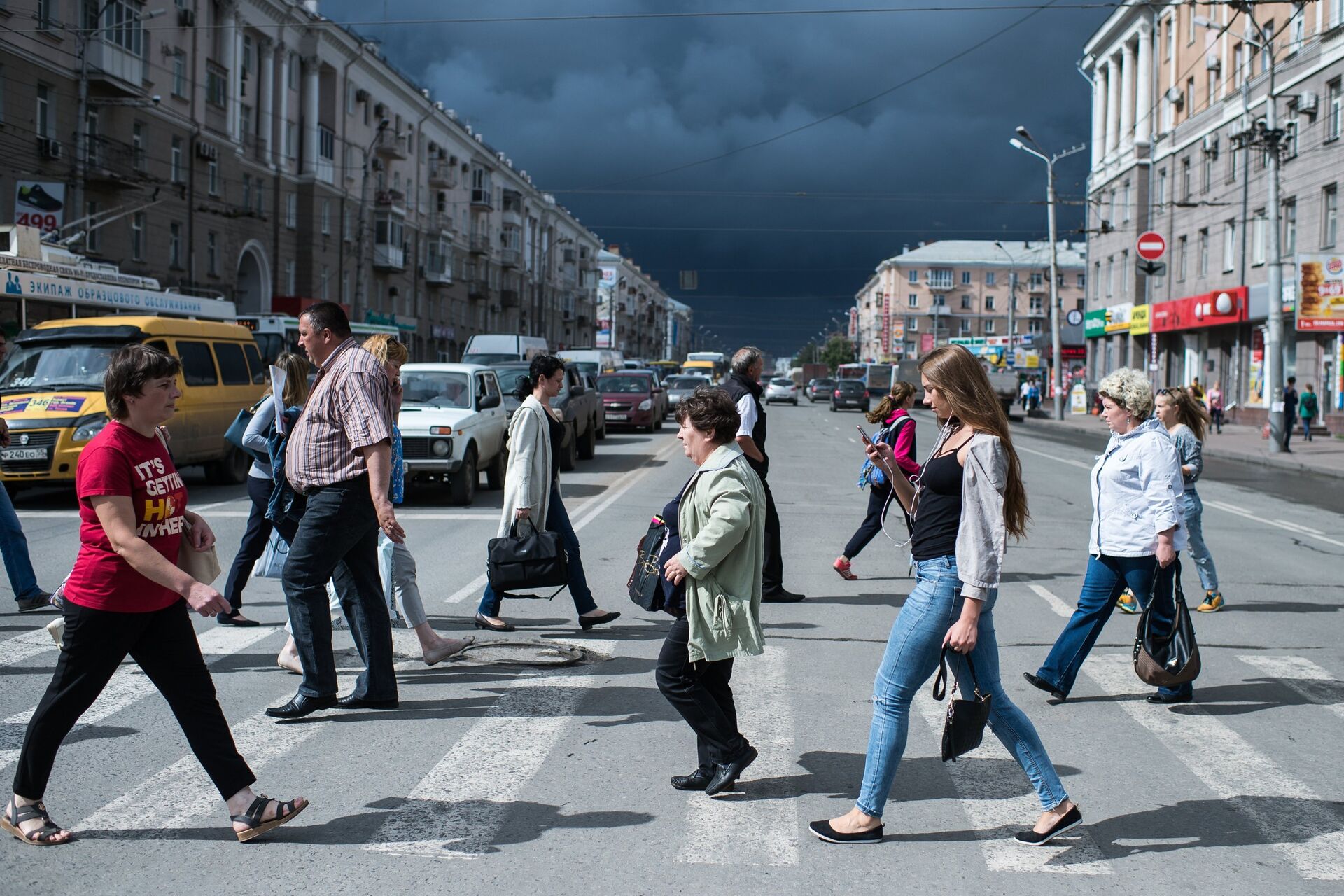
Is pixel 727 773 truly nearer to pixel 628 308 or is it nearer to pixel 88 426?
pixel 88 426

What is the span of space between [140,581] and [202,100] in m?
39.8

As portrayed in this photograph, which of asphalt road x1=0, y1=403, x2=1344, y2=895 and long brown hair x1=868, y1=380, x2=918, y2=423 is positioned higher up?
long brown hair x1=868, y1=380, x2=918, y2=423

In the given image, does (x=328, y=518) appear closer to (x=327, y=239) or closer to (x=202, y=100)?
(x=202, y=100)

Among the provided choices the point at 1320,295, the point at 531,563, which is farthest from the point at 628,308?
the point at 531,563

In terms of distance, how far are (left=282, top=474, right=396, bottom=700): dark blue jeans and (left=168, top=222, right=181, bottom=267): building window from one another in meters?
35.7

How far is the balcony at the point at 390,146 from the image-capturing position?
2293 inches

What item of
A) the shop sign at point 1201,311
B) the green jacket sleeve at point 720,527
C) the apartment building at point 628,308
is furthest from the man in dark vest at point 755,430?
the apartment building at point 628,308

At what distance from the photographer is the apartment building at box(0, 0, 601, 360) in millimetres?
31469

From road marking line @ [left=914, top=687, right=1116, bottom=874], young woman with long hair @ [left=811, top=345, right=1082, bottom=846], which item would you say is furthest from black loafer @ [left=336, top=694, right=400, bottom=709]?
road marking line @ [left=914, top=687, right=1116, bottom=874]

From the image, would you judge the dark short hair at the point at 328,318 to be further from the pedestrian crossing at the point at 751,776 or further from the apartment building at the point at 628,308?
the apartment building at the point at 628,308

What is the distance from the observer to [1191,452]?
8.72 meters

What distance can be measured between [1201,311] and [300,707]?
42.3 m

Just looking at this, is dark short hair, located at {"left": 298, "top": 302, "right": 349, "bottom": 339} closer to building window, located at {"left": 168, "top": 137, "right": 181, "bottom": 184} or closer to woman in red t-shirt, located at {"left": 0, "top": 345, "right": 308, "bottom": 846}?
woman in red t-shirt, located at {"left": 0, "top": 345, "right": 308, "bottom": 846}

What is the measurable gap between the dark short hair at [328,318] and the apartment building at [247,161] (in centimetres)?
1320
